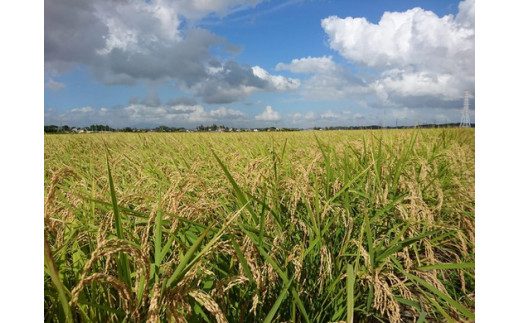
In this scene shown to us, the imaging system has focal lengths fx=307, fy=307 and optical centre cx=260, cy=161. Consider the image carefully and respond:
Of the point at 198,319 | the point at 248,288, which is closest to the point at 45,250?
the point at 198,319

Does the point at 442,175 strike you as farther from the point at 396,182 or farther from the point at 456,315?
the point at 456,315

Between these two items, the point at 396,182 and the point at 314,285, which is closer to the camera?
the point at 314,285

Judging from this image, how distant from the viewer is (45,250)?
690 millimetres

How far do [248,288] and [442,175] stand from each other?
2.94 meters

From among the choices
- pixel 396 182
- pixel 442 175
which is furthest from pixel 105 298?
pixel 442 175

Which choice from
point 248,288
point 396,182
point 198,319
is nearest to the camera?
point 198,319
